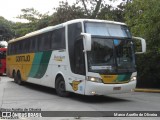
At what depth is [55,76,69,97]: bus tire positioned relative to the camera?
1548cm

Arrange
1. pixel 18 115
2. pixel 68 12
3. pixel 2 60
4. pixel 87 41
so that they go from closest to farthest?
pixel 18 115 → pixel 87 41 → pixel 68 12 → pixel 2 60

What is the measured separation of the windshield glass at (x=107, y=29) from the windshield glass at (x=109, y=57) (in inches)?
13.4

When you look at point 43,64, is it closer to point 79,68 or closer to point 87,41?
point 79,68

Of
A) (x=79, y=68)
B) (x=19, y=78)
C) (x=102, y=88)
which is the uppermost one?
(x=79, y=68)

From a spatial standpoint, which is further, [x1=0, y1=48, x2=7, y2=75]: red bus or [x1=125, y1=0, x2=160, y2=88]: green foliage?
[x1=0, y1=48, x2=7, y2=75]: red bus

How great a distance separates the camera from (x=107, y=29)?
1421cm

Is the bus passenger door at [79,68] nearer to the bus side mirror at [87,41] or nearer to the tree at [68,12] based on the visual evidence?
the bus side mirror at [87,41]

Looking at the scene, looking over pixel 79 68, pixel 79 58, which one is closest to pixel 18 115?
pixel 79 68

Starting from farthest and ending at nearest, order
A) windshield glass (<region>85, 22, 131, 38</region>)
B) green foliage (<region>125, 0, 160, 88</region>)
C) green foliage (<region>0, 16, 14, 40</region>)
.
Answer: green foliage (<region>0, 16, 14, 40</region>) < green foliage (<region>125, 0, 160, 88</region>) < windshield glass (<region>85, 22, 131, 38</region>)

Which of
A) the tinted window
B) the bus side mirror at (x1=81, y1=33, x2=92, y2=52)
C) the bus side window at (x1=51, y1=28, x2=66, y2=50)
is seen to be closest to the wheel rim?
the tinted window

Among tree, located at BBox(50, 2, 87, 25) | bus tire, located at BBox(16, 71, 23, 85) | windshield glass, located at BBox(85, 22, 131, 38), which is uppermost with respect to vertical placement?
tree, located at BBox(50, 2, 87, 25)

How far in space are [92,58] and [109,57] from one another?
2.33ft

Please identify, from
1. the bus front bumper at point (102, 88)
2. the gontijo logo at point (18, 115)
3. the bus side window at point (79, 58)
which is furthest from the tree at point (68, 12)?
the gontijo logo at point (18, 115)

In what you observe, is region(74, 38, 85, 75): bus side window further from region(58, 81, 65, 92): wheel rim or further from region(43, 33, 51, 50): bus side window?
region(43, 33, 51, 50): bus side window
